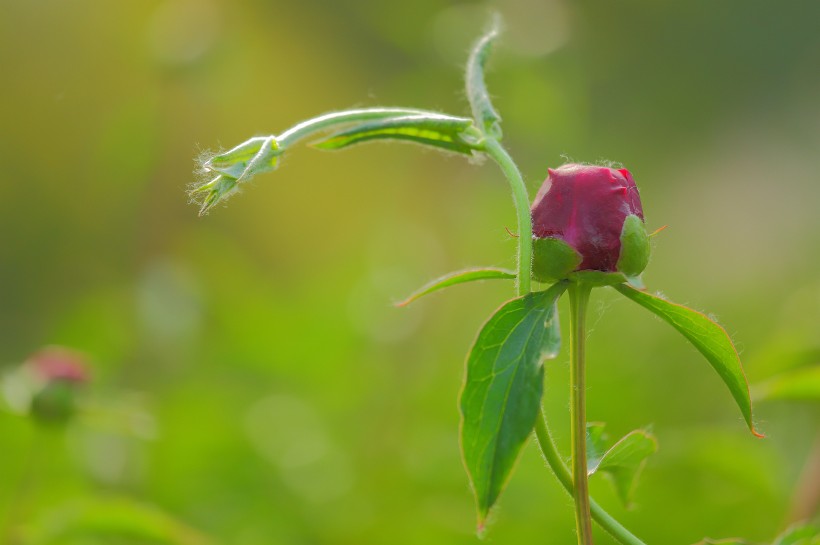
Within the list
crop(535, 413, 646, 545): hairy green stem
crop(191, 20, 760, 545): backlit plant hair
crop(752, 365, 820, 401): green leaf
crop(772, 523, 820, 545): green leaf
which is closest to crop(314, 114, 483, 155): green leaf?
crop(191, 20, 760, 545): backlit plant hair

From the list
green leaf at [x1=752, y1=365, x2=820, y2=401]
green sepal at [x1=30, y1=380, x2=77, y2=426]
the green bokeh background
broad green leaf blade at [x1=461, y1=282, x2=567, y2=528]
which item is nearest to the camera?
broad green leaf blade at [x1=461, y1=282, x2=567, y2=528]

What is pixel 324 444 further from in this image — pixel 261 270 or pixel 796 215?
pixel 796 215

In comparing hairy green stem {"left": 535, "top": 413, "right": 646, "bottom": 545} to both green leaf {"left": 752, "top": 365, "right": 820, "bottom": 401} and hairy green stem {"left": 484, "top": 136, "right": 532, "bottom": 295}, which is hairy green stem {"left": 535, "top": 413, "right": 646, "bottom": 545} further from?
green leaf {"left": 752, "top": 365, "right": 820, "bottom": 401}

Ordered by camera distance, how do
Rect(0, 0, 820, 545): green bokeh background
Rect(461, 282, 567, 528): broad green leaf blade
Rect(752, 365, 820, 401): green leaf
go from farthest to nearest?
Rect(0, 0, 820, 545): green bokeh background
Rect(752, 365, 820, 401): green leaf
Rect(461, 282, 567, 528): broad green leaf blade

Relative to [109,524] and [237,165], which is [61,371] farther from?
[237,165]

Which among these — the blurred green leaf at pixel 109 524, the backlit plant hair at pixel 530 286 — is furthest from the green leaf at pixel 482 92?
the blurred green leaf at pixel 109 524

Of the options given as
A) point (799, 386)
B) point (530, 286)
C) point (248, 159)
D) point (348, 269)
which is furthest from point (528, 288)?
point (348, 269)

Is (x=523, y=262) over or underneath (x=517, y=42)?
underneath

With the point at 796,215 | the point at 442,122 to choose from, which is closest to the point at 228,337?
the point at 442,122
